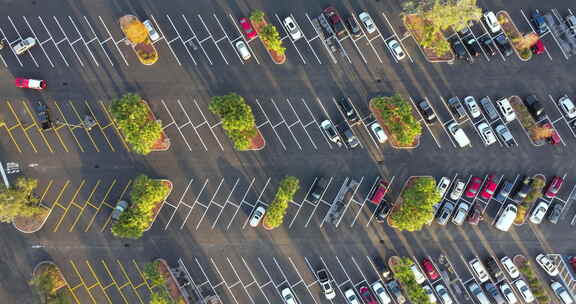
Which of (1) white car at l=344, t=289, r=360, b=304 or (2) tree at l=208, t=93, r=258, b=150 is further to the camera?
(1) white car at l=344, t=289, r=360, b=304

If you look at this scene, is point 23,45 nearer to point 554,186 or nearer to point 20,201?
point 20,201

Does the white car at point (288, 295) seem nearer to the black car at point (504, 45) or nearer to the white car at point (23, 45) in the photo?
the black car at point (504, 45)

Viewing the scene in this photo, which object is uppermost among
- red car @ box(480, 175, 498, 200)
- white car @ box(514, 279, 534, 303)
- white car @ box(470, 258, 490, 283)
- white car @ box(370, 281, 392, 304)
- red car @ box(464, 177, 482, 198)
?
red car @ box(464, 177, 482, 198)

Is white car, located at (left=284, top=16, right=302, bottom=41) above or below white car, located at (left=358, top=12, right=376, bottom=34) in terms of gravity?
above

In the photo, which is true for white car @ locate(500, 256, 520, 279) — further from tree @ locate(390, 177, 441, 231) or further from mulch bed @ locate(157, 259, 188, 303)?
mulch bed @ locate(157, 259, 188, 303)

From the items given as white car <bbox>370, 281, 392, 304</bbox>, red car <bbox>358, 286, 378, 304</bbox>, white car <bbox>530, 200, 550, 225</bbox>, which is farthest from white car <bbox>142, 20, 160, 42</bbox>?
white car <bbox>530, 200, 550, 225</bbox>

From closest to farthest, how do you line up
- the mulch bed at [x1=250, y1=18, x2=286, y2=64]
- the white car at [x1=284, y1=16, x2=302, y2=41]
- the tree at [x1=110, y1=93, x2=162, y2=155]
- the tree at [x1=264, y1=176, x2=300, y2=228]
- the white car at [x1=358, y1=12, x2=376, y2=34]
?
1. the tree at [x1=110, y1=93, x2=162, y2=155]
2. the tree at [x1=264, y1=176, x2=300, y2=228]
3. the white car at [x1=358, y1=12, x2=376, y2=34]
4. the white car at [x1=284, y1=16, x2=302, y2=41]
5. the mulch bed at [x1=250, y1=18, x2=286, y2=64]
